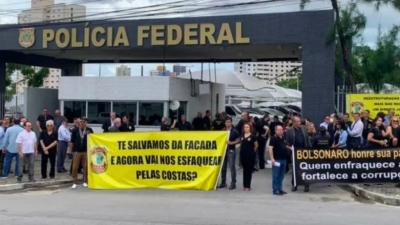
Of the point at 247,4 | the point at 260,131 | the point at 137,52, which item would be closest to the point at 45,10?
the point at 137,52

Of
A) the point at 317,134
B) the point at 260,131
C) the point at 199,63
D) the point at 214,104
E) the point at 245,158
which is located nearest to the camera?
the point at 245,158

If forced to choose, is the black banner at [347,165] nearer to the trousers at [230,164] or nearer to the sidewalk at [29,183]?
the trousers at [230,164]

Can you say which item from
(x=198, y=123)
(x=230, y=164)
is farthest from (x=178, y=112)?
(x=230, y=164)

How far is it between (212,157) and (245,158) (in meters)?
0.92

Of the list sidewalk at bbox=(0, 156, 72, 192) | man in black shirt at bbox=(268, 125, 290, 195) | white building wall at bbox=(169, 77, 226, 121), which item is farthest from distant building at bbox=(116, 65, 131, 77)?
man in black shirt at bbox=(268, 125, 290, 195)

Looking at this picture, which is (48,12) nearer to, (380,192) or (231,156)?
(231,156)

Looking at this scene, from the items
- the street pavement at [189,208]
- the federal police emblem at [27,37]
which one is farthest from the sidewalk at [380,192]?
the federal police emblem at [27,37]

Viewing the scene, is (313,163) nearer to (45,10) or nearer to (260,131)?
(260,131)

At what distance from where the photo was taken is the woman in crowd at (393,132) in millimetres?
16484

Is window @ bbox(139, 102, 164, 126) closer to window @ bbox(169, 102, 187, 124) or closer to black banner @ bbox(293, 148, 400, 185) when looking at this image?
window @ bbox(169, 102, 187, 124)

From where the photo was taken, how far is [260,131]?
20797 millimetres

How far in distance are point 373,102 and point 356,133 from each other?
3536mm

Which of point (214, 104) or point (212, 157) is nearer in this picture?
point (212, 157)

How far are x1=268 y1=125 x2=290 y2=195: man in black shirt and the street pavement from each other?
0.31 metres
